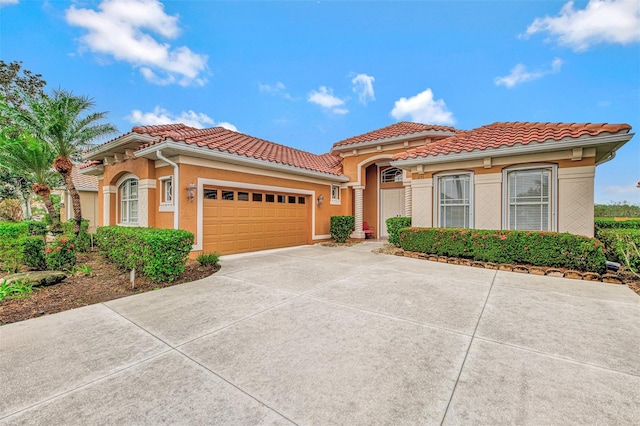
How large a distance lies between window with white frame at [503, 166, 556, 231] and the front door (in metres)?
5.79

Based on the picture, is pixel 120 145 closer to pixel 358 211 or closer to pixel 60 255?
pixel 60 255

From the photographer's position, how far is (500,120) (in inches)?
448

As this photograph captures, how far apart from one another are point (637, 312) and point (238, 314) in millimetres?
6210

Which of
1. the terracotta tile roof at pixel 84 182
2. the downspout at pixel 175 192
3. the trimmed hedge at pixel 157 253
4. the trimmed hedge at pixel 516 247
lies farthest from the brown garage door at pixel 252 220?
the terracotta tile roof at pixel 84 182

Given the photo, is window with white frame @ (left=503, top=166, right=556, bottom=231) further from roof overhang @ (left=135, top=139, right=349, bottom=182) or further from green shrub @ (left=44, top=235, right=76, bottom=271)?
green shrub @ (left=44, top=235, right=76, bottom=271)

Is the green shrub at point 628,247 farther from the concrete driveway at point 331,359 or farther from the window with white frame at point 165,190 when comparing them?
the window with white frame at point 165,190

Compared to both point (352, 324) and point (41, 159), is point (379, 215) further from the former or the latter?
point (41, 159)

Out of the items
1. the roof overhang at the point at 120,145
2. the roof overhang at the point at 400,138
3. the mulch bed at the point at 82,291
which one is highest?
the roof overhang at the point at 400,138

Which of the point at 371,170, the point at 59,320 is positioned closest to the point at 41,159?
the point at 59,320

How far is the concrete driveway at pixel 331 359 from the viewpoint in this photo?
6.70 feet

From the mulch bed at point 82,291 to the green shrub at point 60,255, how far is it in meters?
0.52

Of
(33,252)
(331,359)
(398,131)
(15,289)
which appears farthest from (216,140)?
(331,359)

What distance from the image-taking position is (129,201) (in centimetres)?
1045

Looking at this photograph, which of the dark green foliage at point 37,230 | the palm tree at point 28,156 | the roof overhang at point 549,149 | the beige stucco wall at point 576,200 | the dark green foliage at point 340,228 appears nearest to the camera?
the roof overhang at point 549,149
